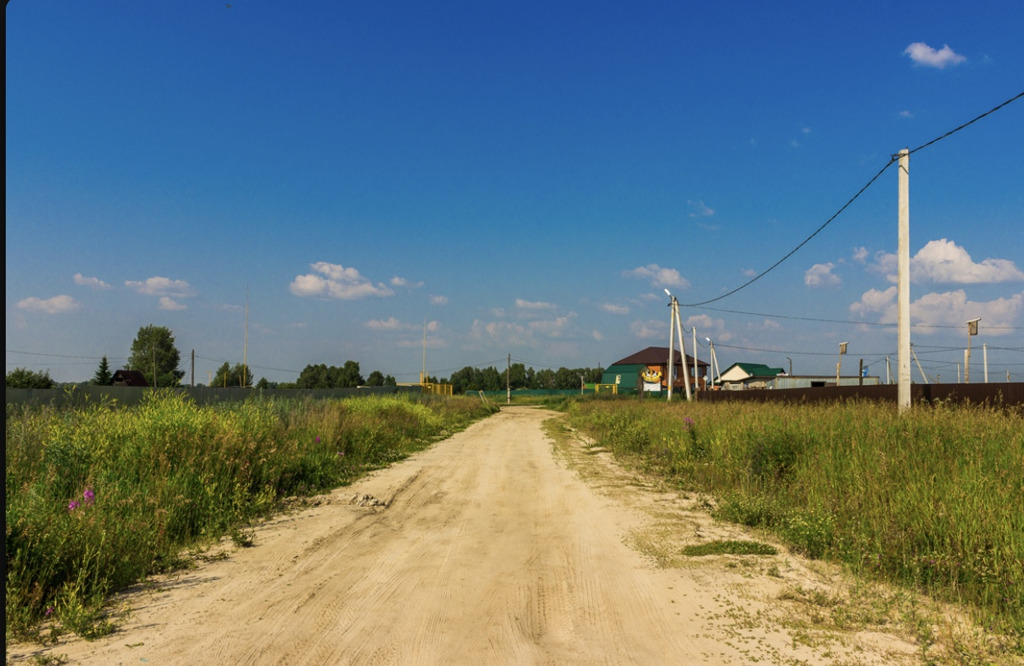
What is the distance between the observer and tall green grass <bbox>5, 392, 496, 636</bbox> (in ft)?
16.8

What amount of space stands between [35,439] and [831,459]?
37.5 ft

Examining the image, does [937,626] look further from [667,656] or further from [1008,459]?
[1008,459]

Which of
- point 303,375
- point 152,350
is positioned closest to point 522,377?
point 303,375

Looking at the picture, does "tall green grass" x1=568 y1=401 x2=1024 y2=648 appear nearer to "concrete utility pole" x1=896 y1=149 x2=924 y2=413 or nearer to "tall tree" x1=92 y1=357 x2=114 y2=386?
"concrete utility pole" x1=896 y1=149 x2=924 y2=413

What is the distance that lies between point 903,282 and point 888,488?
286 inches

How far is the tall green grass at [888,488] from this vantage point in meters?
5.47

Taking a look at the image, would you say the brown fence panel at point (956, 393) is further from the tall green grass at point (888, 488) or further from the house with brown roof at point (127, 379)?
the house with brown roof at point (127, 379)

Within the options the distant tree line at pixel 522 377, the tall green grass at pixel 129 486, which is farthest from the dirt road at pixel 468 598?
the distant tree line at pixel 522 377

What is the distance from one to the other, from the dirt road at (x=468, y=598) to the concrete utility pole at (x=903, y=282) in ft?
22.3

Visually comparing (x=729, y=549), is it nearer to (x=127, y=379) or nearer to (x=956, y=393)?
(x=956, y=393)

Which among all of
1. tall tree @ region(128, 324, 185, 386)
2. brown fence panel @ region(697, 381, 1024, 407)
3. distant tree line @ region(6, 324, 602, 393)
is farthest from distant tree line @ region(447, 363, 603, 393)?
brown fence panel @ region(697, 381, 1024, 407)

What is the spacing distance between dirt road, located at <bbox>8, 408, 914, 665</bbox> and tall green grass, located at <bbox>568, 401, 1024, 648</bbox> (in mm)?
825

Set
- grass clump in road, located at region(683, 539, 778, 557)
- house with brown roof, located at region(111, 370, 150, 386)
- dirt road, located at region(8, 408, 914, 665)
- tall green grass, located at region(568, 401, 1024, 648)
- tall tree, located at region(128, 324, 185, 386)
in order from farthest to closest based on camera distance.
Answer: tall tree, located at region(128, 324, 185, 386), house with brown roof, located at region(111, 370, 150, 386), grass clump in road, located at region(683, 539, 778, 557), tall green grass, located at region(568, 401, 1024, 648), dirt road, located at region(8, 408, 914, 665)

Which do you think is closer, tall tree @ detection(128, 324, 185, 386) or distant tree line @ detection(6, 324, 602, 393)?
distant tree line @ detection(6, 324, 602, 393)
